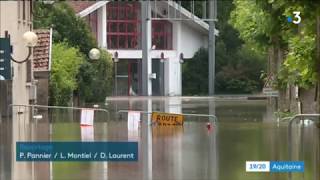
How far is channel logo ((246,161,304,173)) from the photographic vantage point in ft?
44.2

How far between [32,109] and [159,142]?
12.2 metres

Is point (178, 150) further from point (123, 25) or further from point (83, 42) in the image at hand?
point (123, 25)

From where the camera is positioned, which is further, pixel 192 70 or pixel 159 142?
pixel 192 70

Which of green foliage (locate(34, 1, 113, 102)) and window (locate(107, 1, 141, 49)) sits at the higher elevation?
window (locate(107, 1, 141, 49))

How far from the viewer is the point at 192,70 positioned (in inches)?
2970

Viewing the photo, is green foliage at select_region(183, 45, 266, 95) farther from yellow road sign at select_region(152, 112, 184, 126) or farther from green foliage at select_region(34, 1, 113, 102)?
yellow road sign at select_region(152, 112, 184, 126)

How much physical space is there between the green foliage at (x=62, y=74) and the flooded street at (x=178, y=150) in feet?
40.9

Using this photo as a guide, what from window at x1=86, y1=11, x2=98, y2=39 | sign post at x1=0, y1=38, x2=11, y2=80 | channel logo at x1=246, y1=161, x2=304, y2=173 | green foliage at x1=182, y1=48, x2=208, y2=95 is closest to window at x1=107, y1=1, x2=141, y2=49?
window at x1=86, y1=11, x2=98, y2=39

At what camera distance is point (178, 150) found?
18766mm

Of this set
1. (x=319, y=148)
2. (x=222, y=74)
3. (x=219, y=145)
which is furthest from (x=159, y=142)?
(x=222, y=74)

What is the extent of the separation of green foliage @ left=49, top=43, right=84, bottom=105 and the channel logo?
27.8m

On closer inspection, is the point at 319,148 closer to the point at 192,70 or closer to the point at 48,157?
the point at 48,157

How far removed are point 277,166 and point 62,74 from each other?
3013 centimetres

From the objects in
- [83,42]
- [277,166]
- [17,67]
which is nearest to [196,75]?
[83,42]
